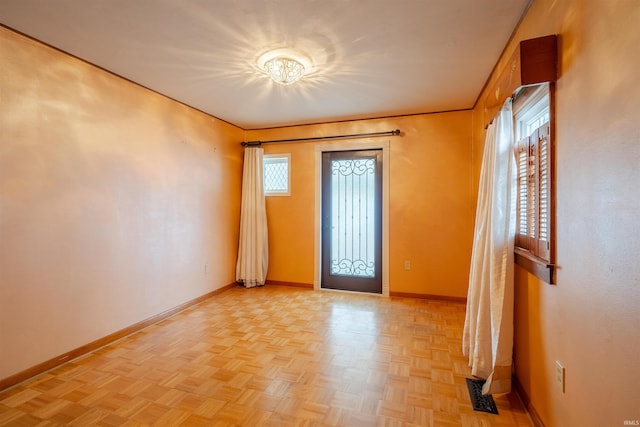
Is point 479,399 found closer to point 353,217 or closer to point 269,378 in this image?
point 269,378

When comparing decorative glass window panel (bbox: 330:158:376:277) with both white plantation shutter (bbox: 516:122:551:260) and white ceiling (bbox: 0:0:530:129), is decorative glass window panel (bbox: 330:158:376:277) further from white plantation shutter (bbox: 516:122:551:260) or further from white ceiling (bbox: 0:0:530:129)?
white plantation shutter (bbox: 516:122:551:260)

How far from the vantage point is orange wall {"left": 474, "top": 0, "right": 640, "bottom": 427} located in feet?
3.08

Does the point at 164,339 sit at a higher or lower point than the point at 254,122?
lower

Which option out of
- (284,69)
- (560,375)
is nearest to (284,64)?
(284,69)

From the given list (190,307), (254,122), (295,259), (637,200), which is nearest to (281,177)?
(254,122)

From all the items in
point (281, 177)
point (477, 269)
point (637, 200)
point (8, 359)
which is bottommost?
point (8, 359)

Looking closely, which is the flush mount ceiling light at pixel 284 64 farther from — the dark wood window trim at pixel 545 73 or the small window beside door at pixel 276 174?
the small window beside door at pixel 276 174

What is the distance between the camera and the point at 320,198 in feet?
14.2

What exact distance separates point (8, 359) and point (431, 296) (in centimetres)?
400

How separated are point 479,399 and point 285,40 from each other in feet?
8.98

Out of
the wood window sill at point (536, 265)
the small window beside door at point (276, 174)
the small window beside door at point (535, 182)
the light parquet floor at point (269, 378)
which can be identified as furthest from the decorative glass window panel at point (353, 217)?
the wood window sill at point (536, 265)

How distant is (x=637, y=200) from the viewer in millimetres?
905

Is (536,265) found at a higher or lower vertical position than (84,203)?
lower

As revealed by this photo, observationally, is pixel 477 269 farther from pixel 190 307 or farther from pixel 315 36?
pixel 190 307
